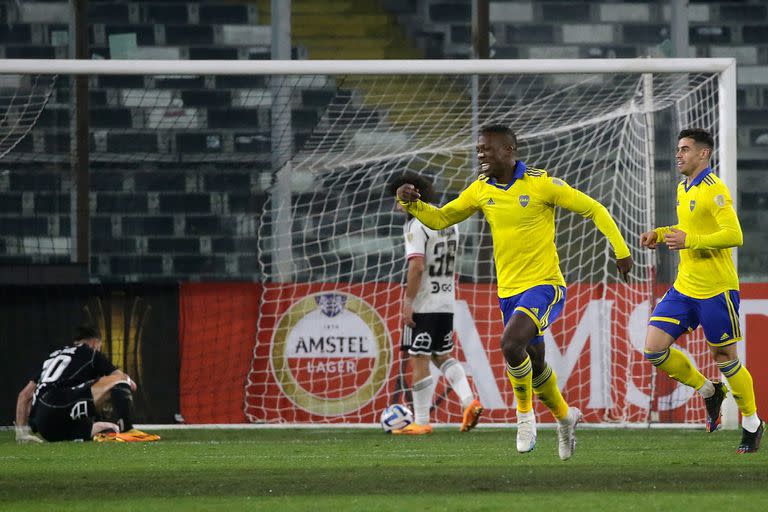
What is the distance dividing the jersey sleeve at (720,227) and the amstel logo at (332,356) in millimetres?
4068

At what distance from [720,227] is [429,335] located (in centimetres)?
300

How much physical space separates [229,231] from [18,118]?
139 inches

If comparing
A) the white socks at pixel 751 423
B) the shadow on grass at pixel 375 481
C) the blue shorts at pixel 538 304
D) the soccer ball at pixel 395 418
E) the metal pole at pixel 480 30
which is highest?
the metal pole at pixel 480 30

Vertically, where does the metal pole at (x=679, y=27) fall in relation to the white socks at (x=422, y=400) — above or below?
above

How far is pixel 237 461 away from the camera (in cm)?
796

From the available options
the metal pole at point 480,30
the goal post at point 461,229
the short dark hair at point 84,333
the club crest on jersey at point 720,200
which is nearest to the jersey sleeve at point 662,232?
the club crest on jersey at point 720,200

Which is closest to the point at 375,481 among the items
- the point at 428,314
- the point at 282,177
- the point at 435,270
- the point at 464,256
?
the point at 428,314

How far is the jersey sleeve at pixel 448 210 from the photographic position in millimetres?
7535

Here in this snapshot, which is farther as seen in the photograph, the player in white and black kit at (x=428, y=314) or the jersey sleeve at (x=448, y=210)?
the player in white and black kit at (x=428, y=314)

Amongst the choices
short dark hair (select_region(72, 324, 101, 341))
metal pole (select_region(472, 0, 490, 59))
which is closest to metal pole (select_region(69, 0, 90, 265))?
short dark hair (select_region(72, 324, 101, 341))

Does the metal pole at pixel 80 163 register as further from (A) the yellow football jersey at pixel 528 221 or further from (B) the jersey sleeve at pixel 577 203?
(B) the jersey sleeve at pixel 577 203

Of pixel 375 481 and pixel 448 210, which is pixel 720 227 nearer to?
pixel 448 210

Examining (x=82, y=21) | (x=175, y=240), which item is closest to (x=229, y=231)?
(x=175, y=240)

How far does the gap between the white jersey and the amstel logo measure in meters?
1.15
